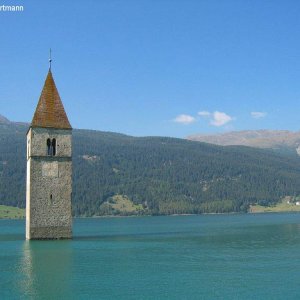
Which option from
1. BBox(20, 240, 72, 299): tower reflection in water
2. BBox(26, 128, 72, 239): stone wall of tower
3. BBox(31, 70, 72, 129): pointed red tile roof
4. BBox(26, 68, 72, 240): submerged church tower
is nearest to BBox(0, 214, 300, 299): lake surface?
BBox(20, 240, 72, 299): tower reflection in water

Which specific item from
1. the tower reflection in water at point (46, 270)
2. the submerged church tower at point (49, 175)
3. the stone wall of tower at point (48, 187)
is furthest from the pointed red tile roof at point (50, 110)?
Result: the tower reflection in water at point (46, 270)

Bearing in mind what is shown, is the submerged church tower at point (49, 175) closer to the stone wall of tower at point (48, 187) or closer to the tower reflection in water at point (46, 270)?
the stone wall of tower at point (48, 187)

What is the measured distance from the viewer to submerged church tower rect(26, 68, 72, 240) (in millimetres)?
66250

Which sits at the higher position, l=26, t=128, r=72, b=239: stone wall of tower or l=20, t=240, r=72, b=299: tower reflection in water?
l=26, t=128, r=72, b=239: stone wall of tower

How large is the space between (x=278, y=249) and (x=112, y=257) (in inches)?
813

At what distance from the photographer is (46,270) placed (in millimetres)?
46594

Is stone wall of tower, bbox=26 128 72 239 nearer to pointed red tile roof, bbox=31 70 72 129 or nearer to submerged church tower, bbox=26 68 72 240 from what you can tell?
submerged church tower, bbox=26 68 72 240

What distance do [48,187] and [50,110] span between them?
905 cm

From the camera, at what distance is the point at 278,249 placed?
217 feet

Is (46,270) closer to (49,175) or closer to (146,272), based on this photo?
(146,272)

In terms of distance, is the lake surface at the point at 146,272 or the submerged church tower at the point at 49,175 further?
the submerged church tower at the point at 49,175

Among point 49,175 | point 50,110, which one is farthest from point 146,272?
point 50,110

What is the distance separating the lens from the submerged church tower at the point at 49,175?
66.2m

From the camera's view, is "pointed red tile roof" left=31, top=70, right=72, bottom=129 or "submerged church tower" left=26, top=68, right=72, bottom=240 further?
"pointed red tile roof" left=31, top=70, right=72, bottom=129
